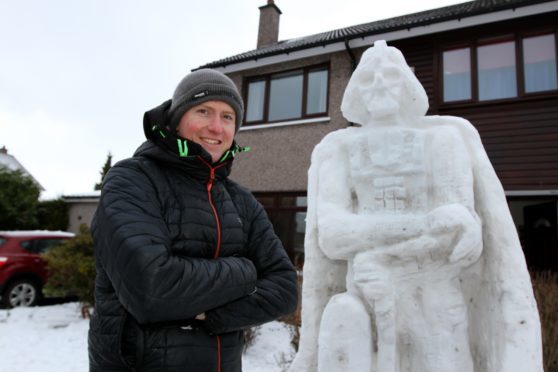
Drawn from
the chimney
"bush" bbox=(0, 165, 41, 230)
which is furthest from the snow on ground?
the chimney

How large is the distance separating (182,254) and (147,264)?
205 millimetres

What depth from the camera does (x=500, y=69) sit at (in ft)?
28.5

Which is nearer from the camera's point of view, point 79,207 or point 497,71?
point 497,71

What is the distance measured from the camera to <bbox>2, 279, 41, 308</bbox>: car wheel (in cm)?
805

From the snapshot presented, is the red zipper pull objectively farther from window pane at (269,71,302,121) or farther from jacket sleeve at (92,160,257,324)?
window pane at (269,71,302,121)

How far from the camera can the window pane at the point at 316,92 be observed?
10.5 metres

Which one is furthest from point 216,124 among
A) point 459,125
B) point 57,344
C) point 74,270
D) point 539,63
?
point 539,63

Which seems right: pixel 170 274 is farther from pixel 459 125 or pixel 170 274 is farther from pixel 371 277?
pixel 459 125

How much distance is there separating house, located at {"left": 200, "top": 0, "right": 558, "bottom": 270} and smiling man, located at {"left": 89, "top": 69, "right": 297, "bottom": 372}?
740 centimetres

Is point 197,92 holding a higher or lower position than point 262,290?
higher

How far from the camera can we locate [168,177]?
1558mm

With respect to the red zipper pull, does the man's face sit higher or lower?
higher

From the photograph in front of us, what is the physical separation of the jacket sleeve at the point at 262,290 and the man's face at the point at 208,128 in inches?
12.3

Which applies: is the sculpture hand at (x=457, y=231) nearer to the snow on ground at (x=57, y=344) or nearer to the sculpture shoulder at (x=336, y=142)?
the sculpture shoulder at (x=336, y=142)
